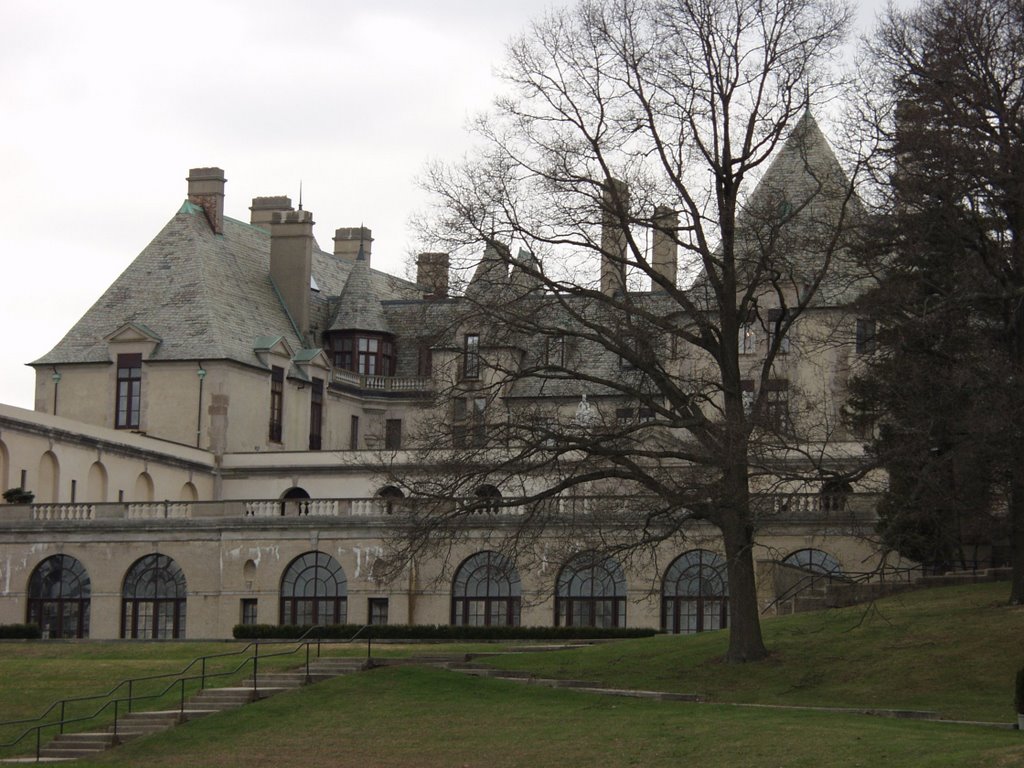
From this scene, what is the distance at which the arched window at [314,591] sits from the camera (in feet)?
190

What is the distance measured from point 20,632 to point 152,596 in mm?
4945

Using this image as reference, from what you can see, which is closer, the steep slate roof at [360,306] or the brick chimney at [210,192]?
the brick chimney at [210,192]

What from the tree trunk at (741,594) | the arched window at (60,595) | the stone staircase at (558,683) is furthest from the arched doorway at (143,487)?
the tree trunk at (741,594)

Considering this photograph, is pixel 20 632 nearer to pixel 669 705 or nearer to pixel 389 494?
pixel 389 494

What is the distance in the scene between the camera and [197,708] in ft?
118

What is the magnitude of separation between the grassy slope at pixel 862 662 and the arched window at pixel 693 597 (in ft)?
38.5

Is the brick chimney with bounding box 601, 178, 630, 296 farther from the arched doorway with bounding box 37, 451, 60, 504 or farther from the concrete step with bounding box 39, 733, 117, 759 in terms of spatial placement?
the arched doorway with bounding box 37, 451, 60, 504

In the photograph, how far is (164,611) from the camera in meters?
58.8

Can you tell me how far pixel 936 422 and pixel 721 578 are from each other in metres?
19.2

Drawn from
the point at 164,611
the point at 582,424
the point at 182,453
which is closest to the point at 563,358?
the point at 582,424

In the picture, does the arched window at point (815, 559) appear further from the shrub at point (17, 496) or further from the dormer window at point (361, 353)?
the dormer window at point (361, 353)

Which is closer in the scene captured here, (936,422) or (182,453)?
(936,422)

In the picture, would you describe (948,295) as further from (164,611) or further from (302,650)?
(164,611)

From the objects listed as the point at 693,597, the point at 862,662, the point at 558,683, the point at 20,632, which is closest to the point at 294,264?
the point at 20,632
